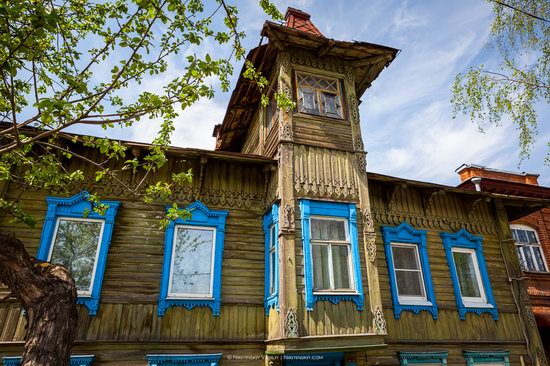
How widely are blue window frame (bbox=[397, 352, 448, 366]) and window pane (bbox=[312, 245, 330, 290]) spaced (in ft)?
9.33

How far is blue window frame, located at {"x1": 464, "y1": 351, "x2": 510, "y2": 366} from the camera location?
889 cm

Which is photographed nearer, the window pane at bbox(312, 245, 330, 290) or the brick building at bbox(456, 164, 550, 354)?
the window pane at bbox(312, 245, 330, 290)

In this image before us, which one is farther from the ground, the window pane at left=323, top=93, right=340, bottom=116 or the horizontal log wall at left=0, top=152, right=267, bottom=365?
the window pane at left=323, top=93, right=340, bottom=116

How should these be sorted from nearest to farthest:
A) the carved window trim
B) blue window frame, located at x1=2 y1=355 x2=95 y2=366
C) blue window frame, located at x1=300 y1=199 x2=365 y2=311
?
blue window frame, located at x1=2 y1=355 x2=95 y2=366 → blue window frame, located at x1=300 y1=199 x2=365 y2=311 → the carved window trim

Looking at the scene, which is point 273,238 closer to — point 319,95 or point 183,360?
point 183,360

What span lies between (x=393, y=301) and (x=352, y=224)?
8.02 feet

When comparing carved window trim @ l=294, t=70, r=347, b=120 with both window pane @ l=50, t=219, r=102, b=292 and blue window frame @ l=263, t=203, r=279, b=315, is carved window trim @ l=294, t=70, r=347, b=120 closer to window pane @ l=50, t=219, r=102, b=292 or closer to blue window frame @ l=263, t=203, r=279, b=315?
blue window frame @ l=263, t=203, r=279, b=315

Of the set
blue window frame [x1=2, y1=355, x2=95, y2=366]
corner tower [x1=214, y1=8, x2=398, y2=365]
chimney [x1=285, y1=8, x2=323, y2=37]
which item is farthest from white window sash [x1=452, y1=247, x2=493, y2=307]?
blue window frame [x1=2, y1=355, x2=95, y2=366]

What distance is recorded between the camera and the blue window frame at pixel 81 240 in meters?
7.37

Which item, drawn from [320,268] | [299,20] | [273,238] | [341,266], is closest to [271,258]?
[273,238]

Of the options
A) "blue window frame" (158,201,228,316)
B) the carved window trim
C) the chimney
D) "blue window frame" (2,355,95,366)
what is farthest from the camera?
the chimney

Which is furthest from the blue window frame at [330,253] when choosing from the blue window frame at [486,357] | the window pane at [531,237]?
the window pane at [531,237]

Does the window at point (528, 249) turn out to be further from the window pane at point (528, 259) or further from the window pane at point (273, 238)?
the window pane at point (273, 238)

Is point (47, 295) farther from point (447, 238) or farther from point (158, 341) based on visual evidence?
point (447, 238)
